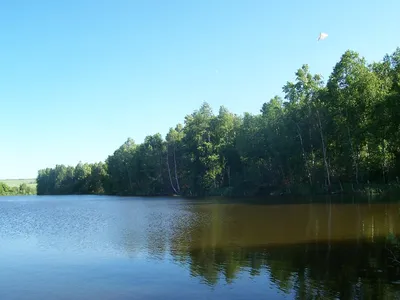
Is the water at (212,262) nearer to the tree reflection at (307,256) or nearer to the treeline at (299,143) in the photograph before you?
the tree reflection at (307,256)

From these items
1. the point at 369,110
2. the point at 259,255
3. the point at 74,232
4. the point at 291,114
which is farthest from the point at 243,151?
the point at 259,255

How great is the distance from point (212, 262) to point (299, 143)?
51826 millimetres

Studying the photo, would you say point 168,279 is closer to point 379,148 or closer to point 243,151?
point 379,148

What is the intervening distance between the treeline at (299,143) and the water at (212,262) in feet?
94.2

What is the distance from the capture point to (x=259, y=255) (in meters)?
16.4

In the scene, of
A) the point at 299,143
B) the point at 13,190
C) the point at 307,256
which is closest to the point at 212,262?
the point at 307,256

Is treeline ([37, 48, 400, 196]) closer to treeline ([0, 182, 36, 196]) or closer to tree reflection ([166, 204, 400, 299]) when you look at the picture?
tree reflection ([166, 204, 400, 299])

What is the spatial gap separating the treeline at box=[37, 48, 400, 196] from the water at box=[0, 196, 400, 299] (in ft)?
94.2

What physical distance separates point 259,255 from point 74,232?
52.2 ft

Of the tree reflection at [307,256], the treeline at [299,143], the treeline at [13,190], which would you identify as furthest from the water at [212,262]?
the treeline at [13,190]

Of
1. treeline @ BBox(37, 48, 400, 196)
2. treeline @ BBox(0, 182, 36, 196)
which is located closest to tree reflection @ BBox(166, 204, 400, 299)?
treeline @ BBox(37, 48, 400, 196)

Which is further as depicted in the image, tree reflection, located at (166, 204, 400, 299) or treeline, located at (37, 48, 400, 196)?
treeline, located at (37, 48, 400, 196)

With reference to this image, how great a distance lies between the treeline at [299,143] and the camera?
52.3 m

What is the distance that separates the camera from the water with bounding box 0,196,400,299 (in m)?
11.7
